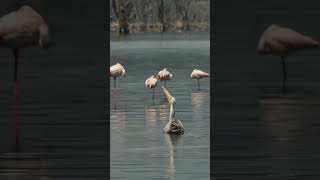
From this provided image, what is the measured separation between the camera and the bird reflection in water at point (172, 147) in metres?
12.1

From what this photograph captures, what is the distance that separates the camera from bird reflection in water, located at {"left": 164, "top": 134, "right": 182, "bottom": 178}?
12.1m

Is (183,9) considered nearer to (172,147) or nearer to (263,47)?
(263,47)

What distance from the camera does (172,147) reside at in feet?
48.3

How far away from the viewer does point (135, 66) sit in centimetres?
3984

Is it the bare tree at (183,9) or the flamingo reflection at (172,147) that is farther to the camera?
the bare tree at (183,9)

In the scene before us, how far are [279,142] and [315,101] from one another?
6833 mm

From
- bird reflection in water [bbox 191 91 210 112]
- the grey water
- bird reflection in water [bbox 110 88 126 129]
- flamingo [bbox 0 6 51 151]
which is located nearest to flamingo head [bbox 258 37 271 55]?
the grey water

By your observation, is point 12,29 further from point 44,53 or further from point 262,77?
point 44,53

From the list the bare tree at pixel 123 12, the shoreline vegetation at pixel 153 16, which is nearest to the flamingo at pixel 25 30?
the bare tree at pixel 123 12

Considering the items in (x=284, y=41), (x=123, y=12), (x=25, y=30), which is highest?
(x=123, y=12)

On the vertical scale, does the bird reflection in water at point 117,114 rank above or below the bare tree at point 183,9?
below

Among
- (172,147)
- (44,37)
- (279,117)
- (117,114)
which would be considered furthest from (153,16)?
(172,147)

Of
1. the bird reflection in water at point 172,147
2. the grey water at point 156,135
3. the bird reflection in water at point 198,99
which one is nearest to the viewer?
the bird reflection in water at point 172,147

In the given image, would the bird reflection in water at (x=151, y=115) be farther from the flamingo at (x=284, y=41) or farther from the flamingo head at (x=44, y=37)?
the flamingo at (x=284, y=41)
